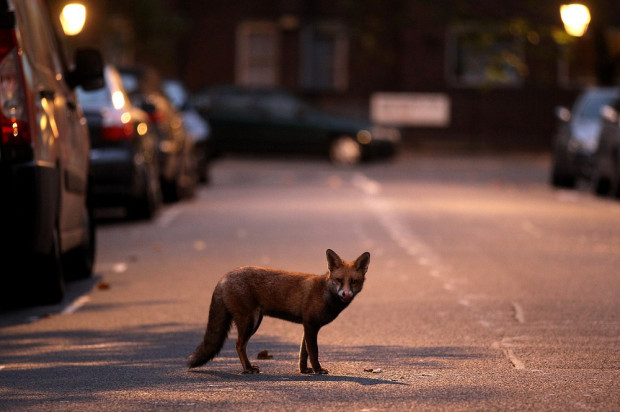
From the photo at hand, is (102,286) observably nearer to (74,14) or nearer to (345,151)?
(74,14)

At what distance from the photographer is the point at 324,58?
4656 centimetres

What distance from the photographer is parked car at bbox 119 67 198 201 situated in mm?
21047

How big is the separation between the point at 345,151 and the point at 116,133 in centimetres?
1955

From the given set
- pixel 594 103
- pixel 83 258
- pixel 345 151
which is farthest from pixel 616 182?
pixel 345 151

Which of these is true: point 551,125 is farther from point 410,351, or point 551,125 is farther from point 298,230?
point 410,351

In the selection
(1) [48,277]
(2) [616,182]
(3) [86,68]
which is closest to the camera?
(1) [48,277]

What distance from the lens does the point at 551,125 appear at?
151 feet

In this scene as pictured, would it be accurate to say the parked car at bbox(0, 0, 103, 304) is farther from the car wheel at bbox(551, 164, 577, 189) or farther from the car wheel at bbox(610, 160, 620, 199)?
the car wheel at bbox(551, 164, 577, 189)

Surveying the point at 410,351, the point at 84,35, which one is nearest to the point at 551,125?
the point at 84,35

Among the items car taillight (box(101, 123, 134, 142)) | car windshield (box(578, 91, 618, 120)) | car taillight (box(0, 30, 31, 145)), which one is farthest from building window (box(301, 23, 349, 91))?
car taillight (box(0, 30, 31, 145))

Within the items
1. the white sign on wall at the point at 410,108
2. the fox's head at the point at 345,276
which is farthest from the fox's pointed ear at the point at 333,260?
the white sign on wall at the point at 410,108

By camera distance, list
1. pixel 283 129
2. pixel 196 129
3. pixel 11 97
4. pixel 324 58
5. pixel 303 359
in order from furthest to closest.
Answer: pixel 324 58, pixel 283 129, pixel 196 129, pixel 11 97, pixel 303 359

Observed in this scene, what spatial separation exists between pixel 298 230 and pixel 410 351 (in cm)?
879

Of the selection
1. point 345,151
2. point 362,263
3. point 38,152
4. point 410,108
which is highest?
point 38,152
